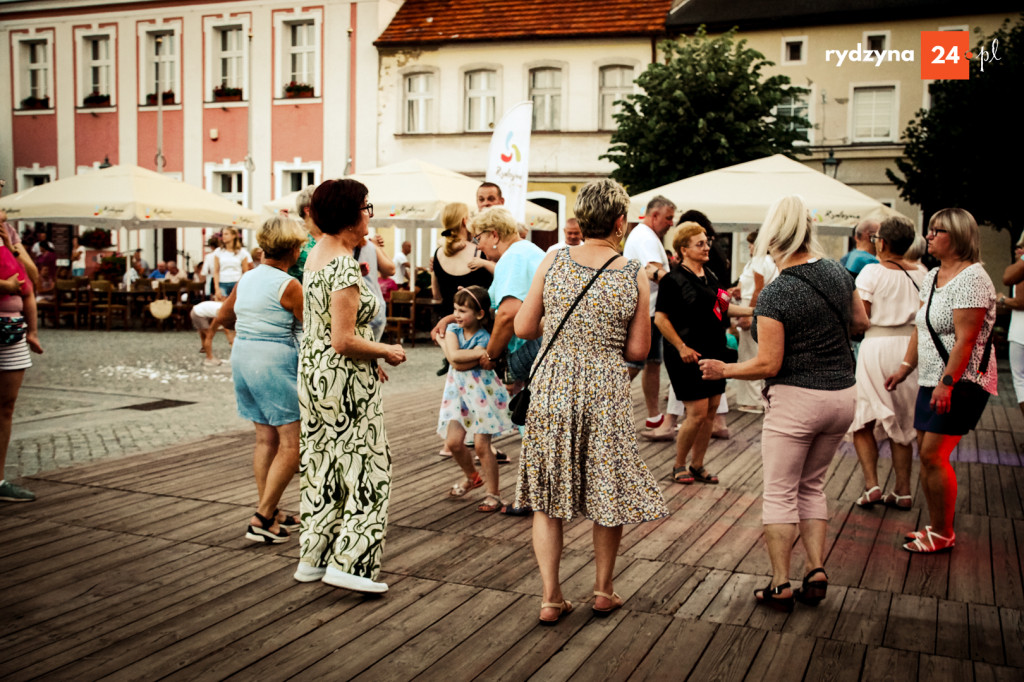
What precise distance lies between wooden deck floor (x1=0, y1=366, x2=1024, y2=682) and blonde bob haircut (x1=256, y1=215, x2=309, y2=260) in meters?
1.60

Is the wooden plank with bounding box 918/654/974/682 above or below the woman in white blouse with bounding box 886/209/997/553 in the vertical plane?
below

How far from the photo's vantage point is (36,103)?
107 feet

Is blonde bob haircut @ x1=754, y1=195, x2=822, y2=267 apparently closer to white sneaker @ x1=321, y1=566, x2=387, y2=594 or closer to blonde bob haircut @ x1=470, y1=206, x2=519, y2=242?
blonde bob haircut @ x1=470, y1=206, x2=519, y2=242

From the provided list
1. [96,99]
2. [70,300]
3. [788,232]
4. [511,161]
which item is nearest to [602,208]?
[788,232]

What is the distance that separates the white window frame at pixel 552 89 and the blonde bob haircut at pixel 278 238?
23719 mm

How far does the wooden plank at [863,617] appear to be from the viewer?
4230 millimetres

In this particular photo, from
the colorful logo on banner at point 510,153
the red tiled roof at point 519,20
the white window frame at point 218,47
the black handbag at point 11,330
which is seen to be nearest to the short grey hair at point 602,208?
the black handbag at point 11,330

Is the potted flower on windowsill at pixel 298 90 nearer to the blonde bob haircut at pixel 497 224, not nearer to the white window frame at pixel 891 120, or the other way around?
the white window frame at pixel 891 120

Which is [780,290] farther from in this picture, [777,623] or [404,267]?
[404,267]

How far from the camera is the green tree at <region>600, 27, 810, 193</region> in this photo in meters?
22.0

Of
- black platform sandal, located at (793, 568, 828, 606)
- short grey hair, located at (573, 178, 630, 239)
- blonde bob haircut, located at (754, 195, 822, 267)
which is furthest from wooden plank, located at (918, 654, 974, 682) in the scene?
short grey hair, located at (573, 178, 630, 239)

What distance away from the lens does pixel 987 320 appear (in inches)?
214

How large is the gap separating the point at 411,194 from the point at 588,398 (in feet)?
40.3

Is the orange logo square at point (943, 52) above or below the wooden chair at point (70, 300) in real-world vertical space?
above
